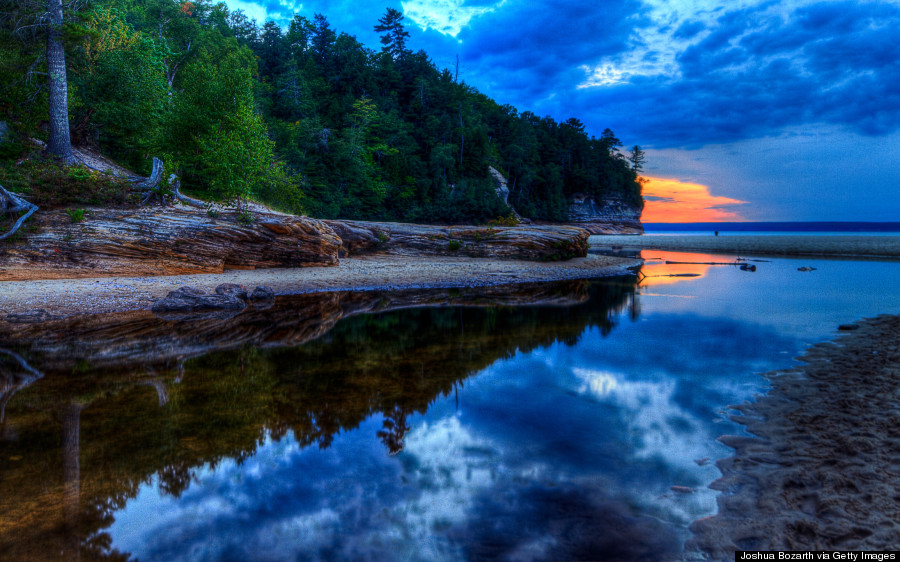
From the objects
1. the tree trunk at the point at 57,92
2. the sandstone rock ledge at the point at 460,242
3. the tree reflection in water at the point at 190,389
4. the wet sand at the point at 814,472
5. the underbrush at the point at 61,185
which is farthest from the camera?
the sandstone rock ledge at the point at 460,242

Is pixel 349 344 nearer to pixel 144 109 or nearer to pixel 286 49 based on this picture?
pixel 144 109

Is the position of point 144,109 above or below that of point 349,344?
above

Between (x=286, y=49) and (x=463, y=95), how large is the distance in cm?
3580

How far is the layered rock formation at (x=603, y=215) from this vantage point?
4222 inches

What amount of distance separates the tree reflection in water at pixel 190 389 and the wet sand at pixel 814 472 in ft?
12.4

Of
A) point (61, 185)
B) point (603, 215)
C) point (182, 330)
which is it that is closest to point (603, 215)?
point (603, 215)

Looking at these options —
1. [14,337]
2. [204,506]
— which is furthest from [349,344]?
[14,337]

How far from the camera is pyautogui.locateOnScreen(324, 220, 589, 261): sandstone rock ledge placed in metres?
27.3

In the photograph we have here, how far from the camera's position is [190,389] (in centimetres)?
698

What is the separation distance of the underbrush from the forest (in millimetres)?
864

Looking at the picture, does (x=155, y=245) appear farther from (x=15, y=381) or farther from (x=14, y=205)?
(x=15, y=381)

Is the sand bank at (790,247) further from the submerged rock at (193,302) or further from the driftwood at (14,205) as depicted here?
the driftwood at (14,205)

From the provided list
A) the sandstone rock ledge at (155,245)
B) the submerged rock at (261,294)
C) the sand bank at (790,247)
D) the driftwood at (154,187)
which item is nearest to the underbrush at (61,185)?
the driftwood at (154,187)

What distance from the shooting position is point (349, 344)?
10.2m
